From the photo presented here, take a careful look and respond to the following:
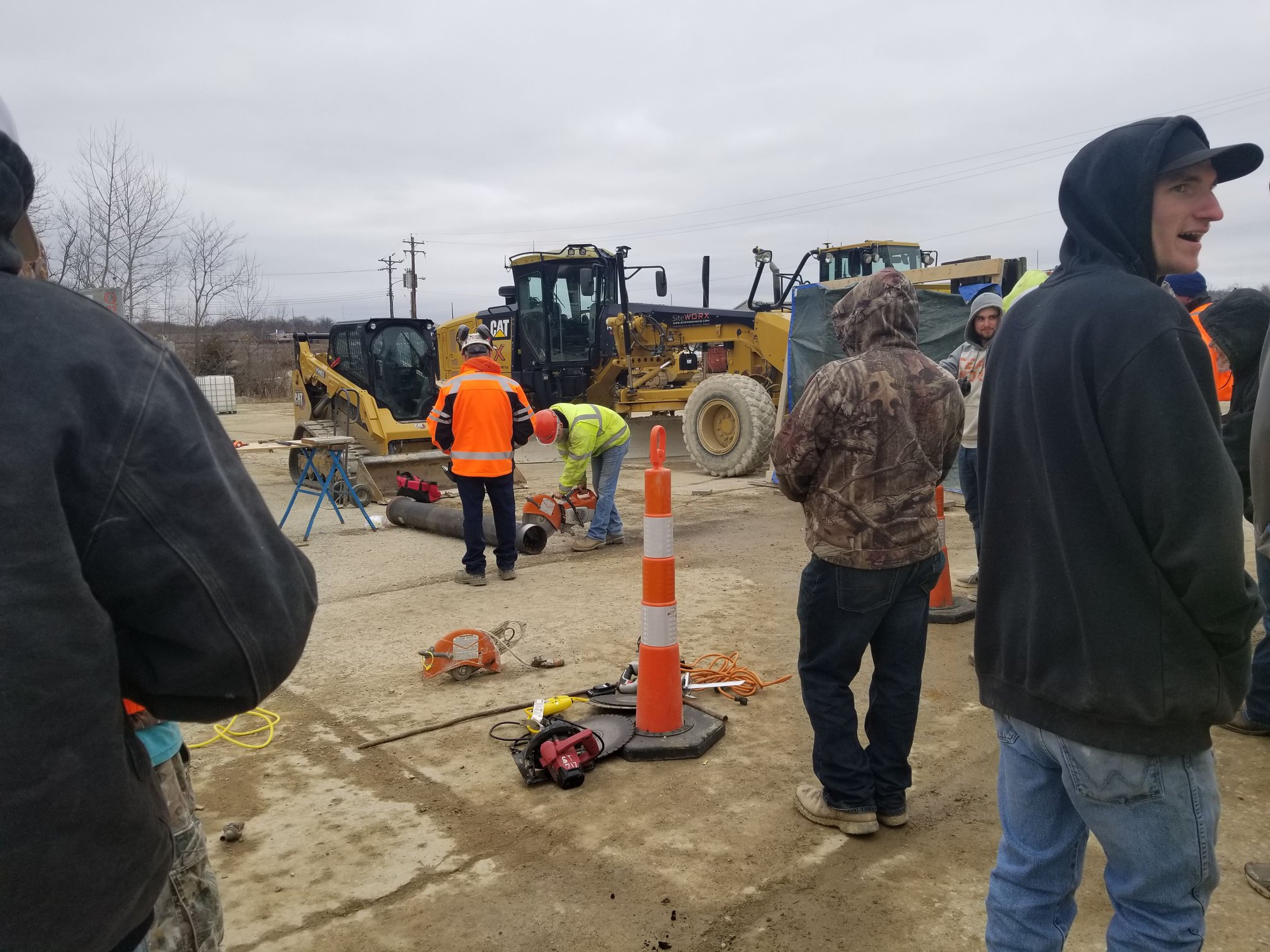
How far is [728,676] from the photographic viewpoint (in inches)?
185

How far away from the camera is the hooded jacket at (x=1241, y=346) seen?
394cm

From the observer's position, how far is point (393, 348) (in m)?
13.4

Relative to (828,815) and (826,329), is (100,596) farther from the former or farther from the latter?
(826,329)

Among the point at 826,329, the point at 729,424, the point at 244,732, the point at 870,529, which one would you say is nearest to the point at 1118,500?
the point at 870,529

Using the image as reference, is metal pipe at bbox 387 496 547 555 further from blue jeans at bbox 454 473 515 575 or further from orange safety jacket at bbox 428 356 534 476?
orange safety jacket at bbox 428 356 534 476

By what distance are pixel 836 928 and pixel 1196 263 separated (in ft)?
6.74

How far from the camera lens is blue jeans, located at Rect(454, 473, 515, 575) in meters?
7.17

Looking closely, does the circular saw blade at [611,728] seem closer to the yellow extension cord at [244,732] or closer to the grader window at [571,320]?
the yellow extension cord at [244,732]

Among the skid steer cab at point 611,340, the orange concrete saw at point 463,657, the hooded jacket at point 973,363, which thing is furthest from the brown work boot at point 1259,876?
the skid steer cab at point 611,340

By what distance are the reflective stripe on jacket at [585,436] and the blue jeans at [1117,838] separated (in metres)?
6.43

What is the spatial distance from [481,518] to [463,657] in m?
2.42

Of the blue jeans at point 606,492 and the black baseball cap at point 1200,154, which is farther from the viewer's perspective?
the blue jeans at point 606,492

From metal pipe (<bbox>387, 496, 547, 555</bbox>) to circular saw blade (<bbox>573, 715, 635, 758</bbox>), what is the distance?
11.1ft

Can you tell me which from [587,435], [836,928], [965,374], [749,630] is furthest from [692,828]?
[587,435]
